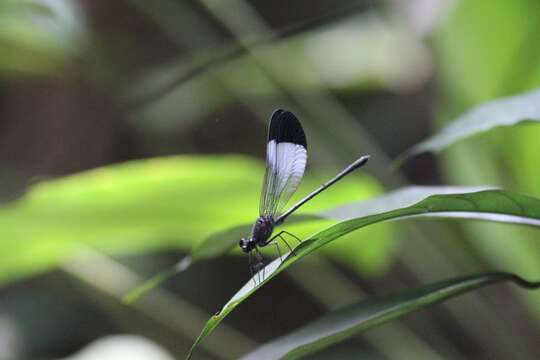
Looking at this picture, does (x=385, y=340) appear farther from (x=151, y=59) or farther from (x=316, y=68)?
(x=151, y=59)

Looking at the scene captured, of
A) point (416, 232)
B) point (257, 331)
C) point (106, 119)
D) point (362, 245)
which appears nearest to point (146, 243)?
point (362, 245)

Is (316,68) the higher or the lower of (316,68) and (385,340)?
the higher

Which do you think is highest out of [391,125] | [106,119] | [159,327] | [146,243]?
[106,119]

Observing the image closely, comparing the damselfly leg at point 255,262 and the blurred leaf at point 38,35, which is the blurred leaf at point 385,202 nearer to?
the damselfly leg at point 255,262

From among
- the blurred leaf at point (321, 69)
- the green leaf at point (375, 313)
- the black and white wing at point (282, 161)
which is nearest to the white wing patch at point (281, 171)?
the black and white wing at point (282, 161)

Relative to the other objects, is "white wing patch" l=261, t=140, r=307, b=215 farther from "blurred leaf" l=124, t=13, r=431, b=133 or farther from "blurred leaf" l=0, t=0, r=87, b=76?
"blurred leaf" l=124, t=13, r=431, b=133

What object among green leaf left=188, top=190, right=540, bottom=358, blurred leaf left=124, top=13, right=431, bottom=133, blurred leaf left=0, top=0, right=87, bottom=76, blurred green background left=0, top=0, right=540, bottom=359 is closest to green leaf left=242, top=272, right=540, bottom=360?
green leaf left=188, top=190, right=540, bottom=358

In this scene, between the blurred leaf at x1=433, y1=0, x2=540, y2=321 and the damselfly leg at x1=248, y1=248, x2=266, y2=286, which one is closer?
the damselfly leg at x1=248, y1=248, x2=266, y2=286
